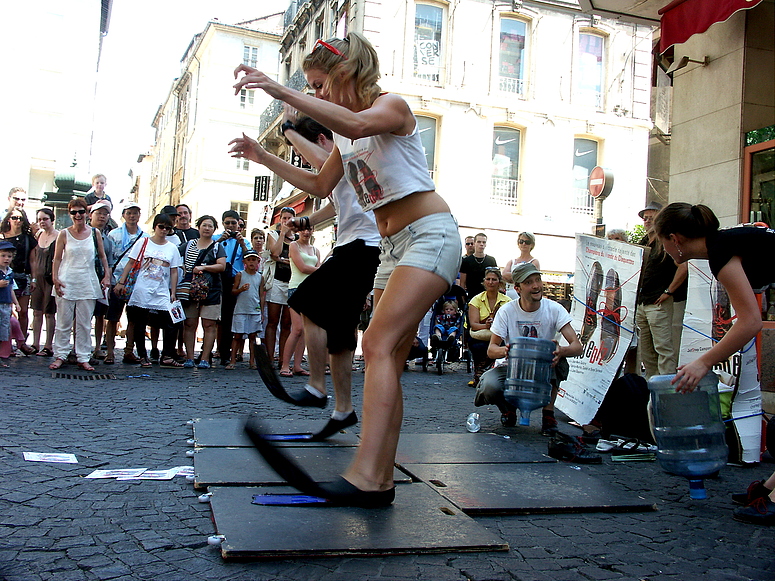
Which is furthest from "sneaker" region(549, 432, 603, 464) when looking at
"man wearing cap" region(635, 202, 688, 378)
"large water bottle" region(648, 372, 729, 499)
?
"man wearing cap" region(635, 202, 688, 378)

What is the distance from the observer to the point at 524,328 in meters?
6.27

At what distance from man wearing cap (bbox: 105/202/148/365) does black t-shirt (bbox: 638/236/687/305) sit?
6141mm

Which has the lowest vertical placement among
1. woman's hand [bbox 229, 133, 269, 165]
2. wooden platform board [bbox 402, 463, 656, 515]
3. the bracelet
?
wooden platform board [bbox 402, 463, 656, 515]

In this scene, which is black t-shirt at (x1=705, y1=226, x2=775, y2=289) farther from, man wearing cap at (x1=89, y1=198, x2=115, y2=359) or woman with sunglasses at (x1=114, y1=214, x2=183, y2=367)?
man wearing cap at (x1=89, y1=198, x2=115, y2=359)

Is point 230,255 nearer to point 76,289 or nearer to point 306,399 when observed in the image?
point 76,289

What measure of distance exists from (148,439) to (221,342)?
5.94 meters

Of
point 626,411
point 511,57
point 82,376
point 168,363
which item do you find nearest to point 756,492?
point 626,411

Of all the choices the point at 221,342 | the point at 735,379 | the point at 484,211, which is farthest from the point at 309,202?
the point at 735,379

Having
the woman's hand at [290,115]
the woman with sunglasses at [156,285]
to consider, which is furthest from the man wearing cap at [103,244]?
the woman's hand at [290,115]

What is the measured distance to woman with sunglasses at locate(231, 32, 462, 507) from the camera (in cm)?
299

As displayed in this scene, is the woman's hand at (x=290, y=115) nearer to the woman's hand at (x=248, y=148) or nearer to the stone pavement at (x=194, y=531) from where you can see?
the woman's hand at (x=248, y=148)

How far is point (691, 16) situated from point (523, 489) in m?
6.20

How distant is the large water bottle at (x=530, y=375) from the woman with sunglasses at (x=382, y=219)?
2620mm

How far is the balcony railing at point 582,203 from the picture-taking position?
1001 inches
